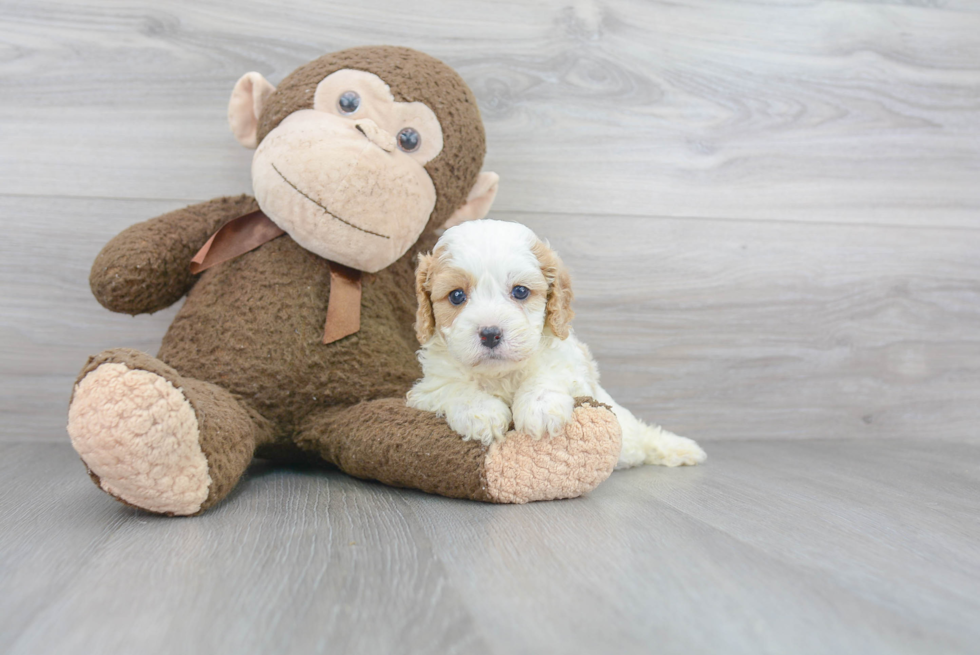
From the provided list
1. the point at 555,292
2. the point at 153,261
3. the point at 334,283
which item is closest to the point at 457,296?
the point at 555,292

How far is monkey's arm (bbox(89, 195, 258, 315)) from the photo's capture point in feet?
3.58

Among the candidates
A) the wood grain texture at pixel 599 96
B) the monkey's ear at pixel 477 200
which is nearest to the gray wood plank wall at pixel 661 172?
the wood grain texture at pixel 599 96

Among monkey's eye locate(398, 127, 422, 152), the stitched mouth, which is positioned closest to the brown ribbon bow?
the stitched mouth

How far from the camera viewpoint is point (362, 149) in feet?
3.40

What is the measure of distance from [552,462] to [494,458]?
77mm

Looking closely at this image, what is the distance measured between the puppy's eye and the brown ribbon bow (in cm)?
22

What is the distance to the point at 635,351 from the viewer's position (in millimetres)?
1539

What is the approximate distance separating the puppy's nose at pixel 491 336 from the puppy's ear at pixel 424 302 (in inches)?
A: 5.0

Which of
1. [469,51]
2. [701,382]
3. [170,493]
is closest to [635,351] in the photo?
[701,382]

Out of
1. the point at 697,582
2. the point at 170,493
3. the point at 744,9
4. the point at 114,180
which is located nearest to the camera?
the point at 697,582

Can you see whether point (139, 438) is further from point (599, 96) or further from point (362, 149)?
point (599, 96)

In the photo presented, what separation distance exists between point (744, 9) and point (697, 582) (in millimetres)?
1316

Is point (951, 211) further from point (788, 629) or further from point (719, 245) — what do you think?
point (788, 629)

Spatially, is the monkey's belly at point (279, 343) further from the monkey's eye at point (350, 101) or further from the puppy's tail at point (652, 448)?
the puppy's tail at point (652, 448)
